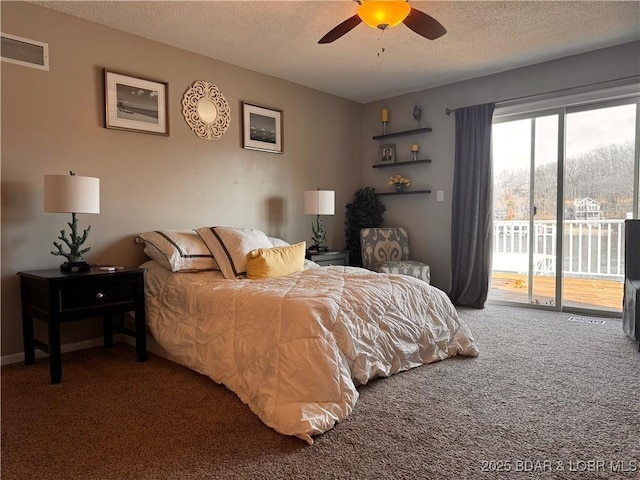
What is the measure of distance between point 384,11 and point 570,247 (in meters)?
3.10

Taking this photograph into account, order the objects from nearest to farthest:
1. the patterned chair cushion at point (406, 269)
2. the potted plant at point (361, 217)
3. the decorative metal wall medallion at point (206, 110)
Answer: the decorative metal wall medallion at point (206, 110)
the patterned chair cushion at point (406, 269)
the potted plant at point (361, 217)

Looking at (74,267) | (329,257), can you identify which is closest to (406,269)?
(329,257)

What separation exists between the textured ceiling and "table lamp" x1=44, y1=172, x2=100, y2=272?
1310 millimetres

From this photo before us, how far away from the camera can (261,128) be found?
4.47 meters

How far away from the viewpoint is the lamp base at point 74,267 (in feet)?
9.41

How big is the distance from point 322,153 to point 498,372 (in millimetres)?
3318

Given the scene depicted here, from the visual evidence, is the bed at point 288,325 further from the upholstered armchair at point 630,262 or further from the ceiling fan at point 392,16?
the ceiling fan at point 392,16

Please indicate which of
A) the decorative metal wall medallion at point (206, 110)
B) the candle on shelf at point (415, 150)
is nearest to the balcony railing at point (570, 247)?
→ the candle on shelf at point (415, 150)

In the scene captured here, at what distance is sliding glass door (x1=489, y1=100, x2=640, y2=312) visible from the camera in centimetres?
405

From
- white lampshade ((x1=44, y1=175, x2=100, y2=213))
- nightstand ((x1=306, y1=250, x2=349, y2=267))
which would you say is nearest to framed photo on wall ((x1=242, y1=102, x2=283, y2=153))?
nightstand ((x1=306, y1=250, x2=349, y2=267))

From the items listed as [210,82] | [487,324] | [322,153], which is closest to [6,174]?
[210,82]

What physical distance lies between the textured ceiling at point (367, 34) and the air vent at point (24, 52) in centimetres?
32

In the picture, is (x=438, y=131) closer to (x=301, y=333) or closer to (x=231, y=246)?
(x=231, y=246)

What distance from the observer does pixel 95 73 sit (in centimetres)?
333
